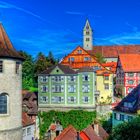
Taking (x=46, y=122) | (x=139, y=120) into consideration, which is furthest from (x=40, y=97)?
(x=139, y=120)

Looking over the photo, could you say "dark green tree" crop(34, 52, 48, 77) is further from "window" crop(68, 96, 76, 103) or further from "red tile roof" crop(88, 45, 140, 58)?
"red tile roof" crop(88, 45, 140, 58)

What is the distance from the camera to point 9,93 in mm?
33469

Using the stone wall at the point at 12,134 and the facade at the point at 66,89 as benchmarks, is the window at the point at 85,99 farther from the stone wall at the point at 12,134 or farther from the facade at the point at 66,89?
the stone wall at the point at 12,134

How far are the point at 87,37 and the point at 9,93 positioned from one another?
86702 millimetres

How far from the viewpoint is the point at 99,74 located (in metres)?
71.1

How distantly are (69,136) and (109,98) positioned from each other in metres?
28.1

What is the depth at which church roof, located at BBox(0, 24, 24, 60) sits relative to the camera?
110 ft

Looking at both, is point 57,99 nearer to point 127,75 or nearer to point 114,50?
point 127,75

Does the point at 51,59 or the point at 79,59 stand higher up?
the point at 51,59

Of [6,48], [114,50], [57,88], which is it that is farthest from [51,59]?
[6,48]

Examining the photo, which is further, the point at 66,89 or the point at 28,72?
the point at 28,72

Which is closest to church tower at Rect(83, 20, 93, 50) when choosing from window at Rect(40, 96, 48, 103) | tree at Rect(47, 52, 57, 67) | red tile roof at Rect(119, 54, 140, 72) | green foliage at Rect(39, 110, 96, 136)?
tree at Rect(47, 52, 57, 67)

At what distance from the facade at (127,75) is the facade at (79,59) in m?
7.92

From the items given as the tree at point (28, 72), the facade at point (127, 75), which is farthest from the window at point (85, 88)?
the tree at point (28, 72)
